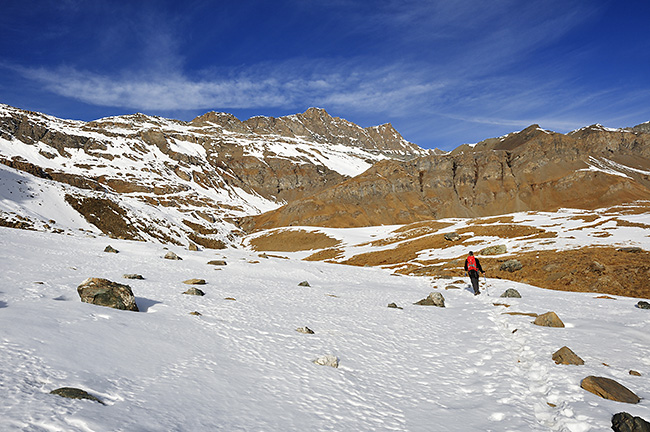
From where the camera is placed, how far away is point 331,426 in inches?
254

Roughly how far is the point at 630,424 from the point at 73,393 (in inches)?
388

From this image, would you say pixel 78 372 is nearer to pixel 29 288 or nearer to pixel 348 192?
pixel 29 288

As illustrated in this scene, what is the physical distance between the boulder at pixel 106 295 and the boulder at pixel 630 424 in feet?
43.3

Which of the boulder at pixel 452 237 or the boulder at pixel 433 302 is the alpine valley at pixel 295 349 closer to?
the boulder at pixel 433 302

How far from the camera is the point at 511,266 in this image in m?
36.5

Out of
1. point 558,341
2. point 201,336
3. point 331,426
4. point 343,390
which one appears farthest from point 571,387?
point 201,336

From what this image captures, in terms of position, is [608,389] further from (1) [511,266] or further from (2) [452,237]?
(2) [452,237]

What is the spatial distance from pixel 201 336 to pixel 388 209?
185 meters

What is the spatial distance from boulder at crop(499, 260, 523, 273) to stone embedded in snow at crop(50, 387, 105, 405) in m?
38.6

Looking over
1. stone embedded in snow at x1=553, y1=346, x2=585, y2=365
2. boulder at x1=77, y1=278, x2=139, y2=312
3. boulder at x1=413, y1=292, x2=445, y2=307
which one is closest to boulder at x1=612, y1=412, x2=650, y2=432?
stone embedded in snow at x1=553, y1=346, x2=585, y2=365

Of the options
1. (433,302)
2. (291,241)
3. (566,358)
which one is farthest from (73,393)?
(291,241)

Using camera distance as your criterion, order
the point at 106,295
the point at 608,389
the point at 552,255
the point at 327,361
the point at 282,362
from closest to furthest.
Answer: the point at 608,389, the point at 282,362, the point at 327,361, the point at 106,295, the point at 552,255

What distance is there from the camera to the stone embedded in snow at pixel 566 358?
1030cm

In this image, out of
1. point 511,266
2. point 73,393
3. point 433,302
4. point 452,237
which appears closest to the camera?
point 73,393
